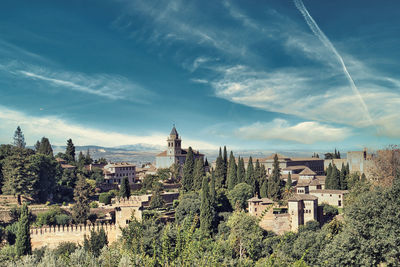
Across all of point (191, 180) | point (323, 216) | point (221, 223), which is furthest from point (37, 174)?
point (323, 216)

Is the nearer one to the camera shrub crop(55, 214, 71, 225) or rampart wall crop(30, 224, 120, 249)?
rampart wall crop(30, 224, 120, 249)

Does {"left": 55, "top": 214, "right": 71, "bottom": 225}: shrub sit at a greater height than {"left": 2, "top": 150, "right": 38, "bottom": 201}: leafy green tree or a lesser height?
lesser

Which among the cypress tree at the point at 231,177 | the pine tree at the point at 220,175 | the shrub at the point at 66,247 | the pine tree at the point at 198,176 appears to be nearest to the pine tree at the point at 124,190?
the pine tree at the point at 198,176

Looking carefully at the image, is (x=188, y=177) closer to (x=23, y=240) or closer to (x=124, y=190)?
(x=124, y=190)

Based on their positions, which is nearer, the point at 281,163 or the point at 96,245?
the point at 96,245

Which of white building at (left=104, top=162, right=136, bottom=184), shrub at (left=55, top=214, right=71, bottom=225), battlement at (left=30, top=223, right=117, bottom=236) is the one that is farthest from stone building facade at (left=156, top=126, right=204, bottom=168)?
battlement at (left=30, top=223, right=117, bottom=236)

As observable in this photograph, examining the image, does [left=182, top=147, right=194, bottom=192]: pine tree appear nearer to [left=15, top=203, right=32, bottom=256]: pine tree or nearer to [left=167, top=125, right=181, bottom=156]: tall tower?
[left=15, top=203, right=32, bottom=256]: pine tree

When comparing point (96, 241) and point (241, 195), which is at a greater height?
point (241, 195)

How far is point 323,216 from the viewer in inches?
1339

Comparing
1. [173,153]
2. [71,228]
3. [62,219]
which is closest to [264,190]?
[71,228]

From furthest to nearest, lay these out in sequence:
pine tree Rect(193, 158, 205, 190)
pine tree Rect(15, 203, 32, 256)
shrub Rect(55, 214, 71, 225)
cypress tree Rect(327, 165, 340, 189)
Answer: cypress tree Rect(327, 165, 340, 189), pine tree Rect(193, 158, 205, 190), shrub Rect(55, 214, 71, 225), pine tree Rect(15, 203, 32, 256)

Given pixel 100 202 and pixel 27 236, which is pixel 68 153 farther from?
pixel 27 236

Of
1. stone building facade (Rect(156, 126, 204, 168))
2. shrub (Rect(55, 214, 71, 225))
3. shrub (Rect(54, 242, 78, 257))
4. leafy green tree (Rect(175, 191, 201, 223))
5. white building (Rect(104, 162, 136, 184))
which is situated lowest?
shrub (Rect(54, 242, 78, 257))

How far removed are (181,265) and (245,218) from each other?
1935 cm
